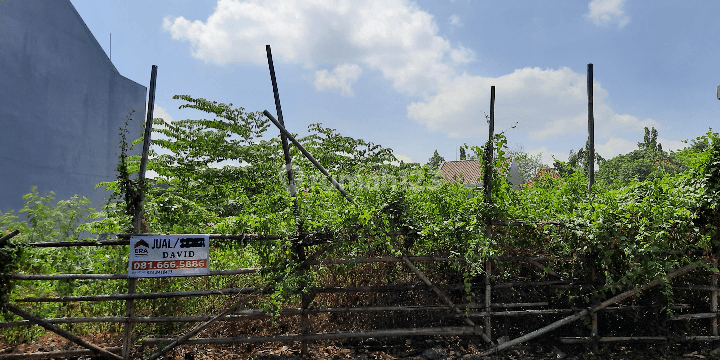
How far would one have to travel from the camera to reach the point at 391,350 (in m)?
5.04

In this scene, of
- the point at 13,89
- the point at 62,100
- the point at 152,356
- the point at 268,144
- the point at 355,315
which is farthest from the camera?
the point at 62,100

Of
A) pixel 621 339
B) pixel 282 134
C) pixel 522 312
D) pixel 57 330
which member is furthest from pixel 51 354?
pixel 621 339

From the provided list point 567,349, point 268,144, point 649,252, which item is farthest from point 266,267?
point 268,144

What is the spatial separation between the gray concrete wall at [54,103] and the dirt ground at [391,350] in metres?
8.78

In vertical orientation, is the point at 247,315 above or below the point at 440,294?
below

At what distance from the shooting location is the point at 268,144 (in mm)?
10164

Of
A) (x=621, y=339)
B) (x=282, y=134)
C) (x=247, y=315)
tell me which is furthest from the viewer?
(x=282, y=134)

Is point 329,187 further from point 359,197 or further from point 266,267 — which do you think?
point 266,267

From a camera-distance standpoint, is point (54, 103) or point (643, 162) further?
point (643, 162)

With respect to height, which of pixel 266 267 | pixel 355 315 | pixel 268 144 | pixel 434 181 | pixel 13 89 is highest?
pixel 13 89

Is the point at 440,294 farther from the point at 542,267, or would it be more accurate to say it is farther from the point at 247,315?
the point at 247,315

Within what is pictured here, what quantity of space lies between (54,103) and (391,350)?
42.1 feet

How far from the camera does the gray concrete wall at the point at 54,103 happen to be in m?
11.4

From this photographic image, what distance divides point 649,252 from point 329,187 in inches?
143
